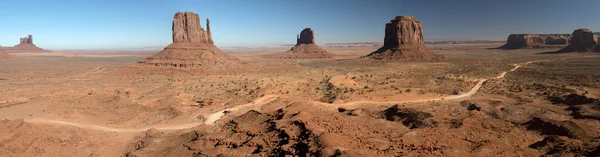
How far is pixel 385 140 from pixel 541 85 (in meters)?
27.2

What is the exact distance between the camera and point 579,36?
102 metres

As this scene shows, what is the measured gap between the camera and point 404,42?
8481 centimetres

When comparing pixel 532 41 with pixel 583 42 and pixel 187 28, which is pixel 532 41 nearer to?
pixel 583 42

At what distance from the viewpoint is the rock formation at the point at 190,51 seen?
190ft

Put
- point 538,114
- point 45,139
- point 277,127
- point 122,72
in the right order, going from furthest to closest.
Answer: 1. point 122,72
2. point 538,114
3. point 45,139
4. point 277,127

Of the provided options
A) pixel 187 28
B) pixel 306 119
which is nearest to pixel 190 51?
pixel 187 28

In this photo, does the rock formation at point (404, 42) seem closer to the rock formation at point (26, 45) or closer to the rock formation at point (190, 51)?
the rock formation at point (190, 51)

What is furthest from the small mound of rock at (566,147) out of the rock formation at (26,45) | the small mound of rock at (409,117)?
the rock formation at (26,45)

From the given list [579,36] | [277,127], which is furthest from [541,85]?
[579,36]

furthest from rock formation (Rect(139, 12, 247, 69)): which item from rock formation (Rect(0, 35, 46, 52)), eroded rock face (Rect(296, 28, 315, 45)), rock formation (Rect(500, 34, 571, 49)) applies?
rock formation (Rect(0, 35, 46, 52))

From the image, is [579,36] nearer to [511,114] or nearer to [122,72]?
[511,114]

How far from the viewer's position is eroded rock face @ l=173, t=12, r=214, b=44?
6209 centimetres

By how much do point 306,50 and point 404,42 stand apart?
40.0m

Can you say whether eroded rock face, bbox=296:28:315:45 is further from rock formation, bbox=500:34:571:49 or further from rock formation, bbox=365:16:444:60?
rock formation, bbox=500:34:571:49
